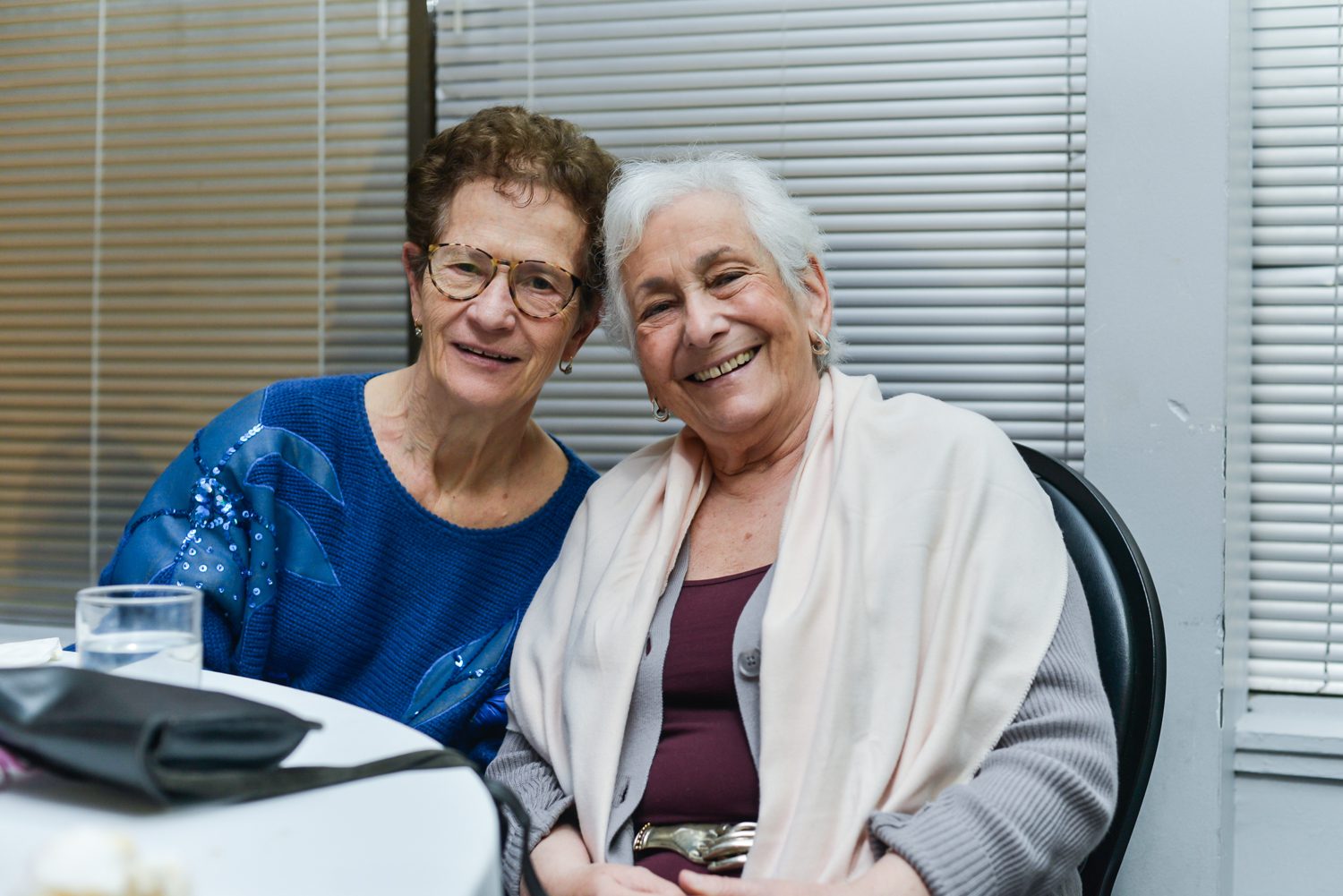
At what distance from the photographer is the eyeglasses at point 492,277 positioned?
1.77 meters

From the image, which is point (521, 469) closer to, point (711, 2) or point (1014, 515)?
point (1014, 515)

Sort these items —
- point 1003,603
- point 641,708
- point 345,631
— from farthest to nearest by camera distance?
point 345,631
point 641,708
point 1003,603

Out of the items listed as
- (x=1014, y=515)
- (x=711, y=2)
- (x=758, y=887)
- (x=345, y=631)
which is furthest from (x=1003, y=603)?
(x=711, y=2)

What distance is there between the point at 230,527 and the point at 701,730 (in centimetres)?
83

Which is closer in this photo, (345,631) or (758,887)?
(758,887)

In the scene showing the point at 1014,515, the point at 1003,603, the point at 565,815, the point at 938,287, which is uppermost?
the point at 938,287

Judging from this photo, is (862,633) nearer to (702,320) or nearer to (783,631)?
(783,631)

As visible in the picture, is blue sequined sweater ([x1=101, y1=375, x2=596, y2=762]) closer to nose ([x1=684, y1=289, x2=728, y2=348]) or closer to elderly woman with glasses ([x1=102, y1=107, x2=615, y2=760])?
elderly woman with glasses ([x1=102, y1=107, x2=615, y2=760])

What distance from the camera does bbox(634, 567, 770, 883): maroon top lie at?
149 centimetres

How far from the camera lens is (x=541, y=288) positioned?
1.82 meters

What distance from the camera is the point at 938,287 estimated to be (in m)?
2.12

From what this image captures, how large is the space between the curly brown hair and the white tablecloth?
43.8 inches

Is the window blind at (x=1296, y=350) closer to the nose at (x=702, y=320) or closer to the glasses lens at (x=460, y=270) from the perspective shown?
the nose at (x=702, y=320)

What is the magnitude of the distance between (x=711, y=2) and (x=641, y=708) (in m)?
1.45
